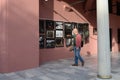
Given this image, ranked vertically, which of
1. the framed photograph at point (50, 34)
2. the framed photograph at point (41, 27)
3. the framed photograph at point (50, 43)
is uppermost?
the framed photograph at point (41, 27)

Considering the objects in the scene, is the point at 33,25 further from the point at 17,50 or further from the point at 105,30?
the point at 105,30

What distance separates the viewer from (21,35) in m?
9.63

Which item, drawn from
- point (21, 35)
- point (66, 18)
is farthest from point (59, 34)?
point (21, 35)

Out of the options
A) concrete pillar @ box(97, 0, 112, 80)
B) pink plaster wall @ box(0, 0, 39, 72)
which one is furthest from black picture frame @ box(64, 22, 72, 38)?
concrete pillar @ box(97, 0, 112, 80)

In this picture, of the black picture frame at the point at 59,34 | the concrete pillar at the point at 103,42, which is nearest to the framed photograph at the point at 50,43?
the black picture frame at the point at 59,34

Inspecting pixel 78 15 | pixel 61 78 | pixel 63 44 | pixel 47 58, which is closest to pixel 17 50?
pixel 61 78

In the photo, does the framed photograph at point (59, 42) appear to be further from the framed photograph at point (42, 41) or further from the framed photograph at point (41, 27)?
the framed photograph at point (41, 27)

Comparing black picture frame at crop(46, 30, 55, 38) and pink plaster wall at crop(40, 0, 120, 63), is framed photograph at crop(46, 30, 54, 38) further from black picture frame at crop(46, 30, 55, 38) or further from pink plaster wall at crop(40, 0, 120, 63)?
pink plaster wall at crop(40, 0, 120, 63)

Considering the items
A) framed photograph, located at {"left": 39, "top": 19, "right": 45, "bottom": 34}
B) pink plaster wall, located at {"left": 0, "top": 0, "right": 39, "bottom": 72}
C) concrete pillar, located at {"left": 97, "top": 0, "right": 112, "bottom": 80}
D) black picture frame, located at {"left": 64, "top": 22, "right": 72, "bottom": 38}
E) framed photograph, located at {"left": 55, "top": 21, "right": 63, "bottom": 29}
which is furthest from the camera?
black picture frame, located at {"left": 64, "top": 22, "right": 72, "bottom": 38}

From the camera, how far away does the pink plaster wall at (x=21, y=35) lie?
9.20 meters

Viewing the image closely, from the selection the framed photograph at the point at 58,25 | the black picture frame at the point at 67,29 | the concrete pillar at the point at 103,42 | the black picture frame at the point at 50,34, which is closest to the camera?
the concrete pillar at the point at 103,42

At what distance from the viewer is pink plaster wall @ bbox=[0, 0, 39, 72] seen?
9.20 meters

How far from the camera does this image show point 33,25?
1017 centimetres

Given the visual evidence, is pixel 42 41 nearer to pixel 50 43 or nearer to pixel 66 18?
pixel 50 43
